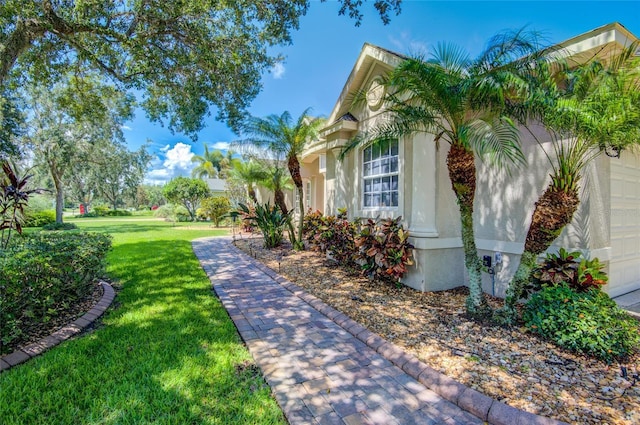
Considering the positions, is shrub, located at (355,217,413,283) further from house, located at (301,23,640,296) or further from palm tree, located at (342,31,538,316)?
palm tree, located at (342,31,538,316)

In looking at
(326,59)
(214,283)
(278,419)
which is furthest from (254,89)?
(278,419)

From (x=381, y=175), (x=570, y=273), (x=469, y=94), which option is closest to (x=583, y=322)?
(x=570, y=273)

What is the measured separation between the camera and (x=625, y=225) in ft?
19.7

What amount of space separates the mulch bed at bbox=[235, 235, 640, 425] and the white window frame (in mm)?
2452

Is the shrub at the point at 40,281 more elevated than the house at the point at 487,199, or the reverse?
the house at the point at 487,199

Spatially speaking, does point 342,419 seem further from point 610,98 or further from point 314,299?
point 610,98

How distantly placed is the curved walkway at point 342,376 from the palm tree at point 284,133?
21.0ft

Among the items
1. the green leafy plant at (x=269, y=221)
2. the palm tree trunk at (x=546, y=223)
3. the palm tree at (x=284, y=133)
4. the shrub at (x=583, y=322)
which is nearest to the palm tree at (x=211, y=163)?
the green leafy plant at (x=269, y=221)

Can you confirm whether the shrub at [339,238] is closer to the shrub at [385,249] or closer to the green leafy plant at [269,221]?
the shrub at [385,249]

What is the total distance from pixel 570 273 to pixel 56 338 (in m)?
7.66

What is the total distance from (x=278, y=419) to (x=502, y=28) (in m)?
5.72

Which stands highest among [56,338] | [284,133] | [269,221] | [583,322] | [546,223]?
[284,133]

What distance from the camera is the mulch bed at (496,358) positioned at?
2.95 metres

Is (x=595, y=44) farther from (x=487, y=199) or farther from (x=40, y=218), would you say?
(x=40, y=218)
